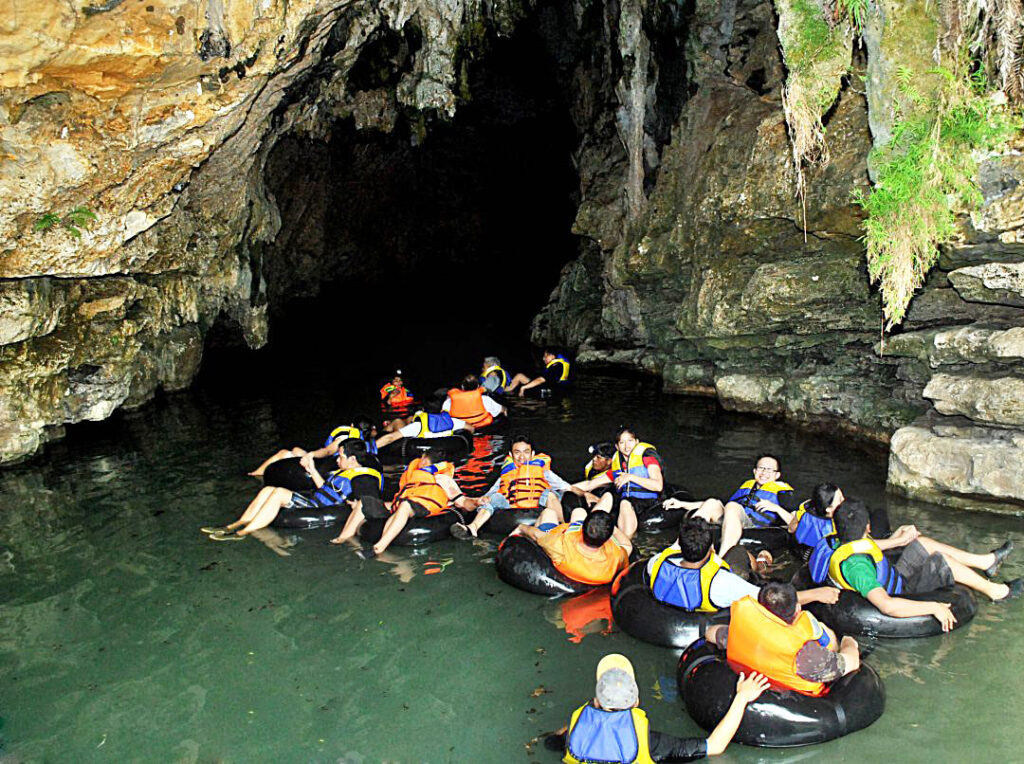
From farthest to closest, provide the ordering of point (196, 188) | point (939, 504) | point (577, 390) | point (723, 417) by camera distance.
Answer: point (577, 390)
point (196, 188)
point (723, 417)
point (939, 504)

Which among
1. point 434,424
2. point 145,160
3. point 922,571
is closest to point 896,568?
point 922,571

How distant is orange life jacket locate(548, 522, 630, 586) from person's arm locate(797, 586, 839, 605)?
155 centimetres

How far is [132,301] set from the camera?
1422 centimetres

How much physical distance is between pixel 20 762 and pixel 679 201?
13267mm

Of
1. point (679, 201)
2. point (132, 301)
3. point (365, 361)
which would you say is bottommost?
point (365, 361)

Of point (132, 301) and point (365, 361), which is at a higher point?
point (132, 301)

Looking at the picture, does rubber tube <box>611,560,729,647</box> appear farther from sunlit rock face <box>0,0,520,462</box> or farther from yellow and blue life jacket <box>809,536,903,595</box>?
sunlit rock face <box>0,0,520,462</box>

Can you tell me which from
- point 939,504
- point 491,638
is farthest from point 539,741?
point 939,504

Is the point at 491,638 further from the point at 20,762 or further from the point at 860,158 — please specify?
the point at 860,158

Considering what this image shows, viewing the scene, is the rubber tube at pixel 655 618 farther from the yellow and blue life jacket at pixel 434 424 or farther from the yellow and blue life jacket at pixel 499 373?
the yellow and blue life jacket at pixel 499 373

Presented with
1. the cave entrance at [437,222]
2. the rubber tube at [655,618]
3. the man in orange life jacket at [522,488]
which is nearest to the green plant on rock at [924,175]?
the man in orange life jacket at [522,488]

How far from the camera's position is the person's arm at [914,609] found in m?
6.04

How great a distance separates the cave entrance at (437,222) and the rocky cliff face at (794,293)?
5.53 metres

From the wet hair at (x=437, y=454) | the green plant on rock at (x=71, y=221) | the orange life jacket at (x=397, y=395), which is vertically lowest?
the orange life jacket at (x=397, y=395)
